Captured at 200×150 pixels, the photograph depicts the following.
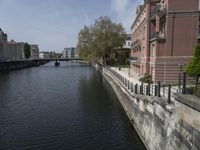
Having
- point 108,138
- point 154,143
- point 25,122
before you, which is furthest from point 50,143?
point 154,143

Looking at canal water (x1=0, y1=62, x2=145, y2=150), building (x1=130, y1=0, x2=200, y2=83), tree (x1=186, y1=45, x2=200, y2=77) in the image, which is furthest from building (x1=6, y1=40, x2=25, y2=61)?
tree (x1=186, y1=45, x2=200, y2=77)

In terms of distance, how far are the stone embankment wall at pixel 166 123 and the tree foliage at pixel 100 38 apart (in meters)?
49.9

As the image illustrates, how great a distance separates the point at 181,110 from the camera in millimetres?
11078

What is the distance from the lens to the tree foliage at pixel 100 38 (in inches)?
2655

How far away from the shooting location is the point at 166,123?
12.8 m

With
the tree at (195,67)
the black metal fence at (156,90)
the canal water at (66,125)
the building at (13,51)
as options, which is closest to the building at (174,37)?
the black metal fence at (156,90)

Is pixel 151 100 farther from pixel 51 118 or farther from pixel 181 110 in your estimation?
pixel 51 118

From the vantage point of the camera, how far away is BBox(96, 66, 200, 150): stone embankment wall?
32.9 ft

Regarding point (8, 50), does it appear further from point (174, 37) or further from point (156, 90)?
point (156, 90)

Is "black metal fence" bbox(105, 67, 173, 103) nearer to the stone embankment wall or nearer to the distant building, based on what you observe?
the stone embankment wall

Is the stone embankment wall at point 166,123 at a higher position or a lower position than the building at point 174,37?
lower

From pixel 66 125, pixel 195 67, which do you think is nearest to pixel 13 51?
pixel 66 125

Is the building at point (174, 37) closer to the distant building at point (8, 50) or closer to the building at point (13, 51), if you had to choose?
the distant building at point (8, 50)

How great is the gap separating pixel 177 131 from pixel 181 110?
3.92ft
